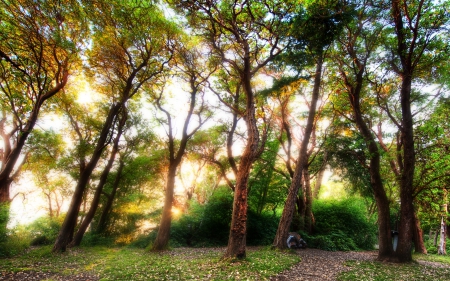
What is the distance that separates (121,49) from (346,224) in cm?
2047

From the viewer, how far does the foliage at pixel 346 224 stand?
16.8 metres

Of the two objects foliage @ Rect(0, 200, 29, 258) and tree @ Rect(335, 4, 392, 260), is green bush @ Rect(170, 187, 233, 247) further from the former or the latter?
tree @ Rect(335, 4, 392, 260)

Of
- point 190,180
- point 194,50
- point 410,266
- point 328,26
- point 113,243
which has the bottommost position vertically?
point 113,243

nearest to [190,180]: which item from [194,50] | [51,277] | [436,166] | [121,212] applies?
[121,212]

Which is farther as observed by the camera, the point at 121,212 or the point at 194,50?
the point at 121,212

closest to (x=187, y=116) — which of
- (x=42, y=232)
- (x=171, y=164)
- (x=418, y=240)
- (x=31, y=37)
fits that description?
(x=171, y=164)

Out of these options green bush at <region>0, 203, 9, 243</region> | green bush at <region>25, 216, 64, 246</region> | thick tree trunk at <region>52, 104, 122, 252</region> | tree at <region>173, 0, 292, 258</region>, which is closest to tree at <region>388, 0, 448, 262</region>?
tree at <region>173, 0, 292, 258</region>

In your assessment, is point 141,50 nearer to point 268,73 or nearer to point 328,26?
point 268,73

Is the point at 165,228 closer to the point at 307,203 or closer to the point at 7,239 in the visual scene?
the point at 7,239

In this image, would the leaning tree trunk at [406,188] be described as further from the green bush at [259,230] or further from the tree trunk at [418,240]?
the green bush at [259,230]

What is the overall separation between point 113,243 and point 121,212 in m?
2.39

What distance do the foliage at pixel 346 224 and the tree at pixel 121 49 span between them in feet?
51.7

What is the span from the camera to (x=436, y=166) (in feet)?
32.0

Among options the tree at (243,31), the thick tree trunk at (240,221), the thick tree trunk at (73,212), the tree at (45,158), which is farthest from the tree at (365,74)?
the tree at (45,158)
